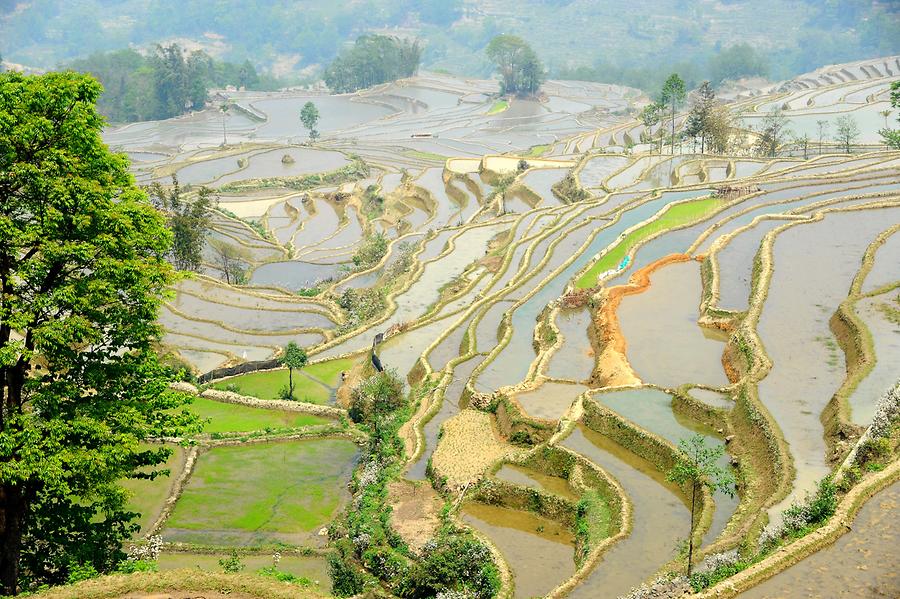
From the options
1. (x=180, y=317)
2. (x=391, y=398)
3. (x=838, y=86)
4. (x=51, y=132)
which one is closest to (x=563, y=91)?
(x=838, y=86)

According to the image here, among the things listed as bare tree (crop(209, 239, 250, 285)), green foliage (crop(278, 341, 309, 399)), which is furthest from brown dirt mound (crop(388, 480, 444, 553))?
bare tree (crop(209, 239, 250, 285))

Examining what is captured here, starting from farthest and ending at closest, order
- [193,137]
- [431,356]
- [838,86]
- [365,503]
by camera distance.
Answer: [193,137]
[838,86]
[431,356]
[365,503]

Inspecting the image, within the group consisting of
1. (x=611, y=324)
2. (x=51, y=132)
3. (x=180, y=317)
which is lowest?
(x=180, y=317)

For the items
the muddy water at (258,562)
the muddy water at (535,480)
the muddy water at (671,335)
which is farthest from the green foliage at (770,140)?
the muddy water at (258,562)

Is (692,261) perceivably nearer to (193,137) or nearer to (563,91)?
(193,137)

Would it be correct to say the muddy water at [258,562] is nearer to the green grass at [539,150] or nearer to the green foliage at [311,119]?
the green grass at [539,150]

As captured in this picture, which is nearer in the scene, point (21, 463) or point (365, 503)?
point (21, 463)
